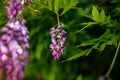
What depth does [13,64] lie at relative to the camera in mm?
1961

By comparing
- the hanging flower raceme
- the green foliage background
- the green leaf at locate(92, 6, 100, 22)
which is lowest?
the green foliage background

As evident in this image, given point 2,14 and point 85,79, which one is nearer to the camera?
point 2,14

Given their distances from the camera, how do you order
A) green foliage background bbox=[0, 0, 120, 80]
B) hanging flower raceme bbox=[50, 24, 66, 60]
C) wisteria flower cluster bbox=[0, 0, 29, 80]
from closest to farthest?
1. wisteria flower cluster bbox=[0, 0, 29, 80]
2. hanging flower raceme bbox=[50, 24, 66, 60]
3. green foliage background bbox=[0, 0, 120, 80]

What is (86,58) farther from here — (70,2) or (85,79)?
(70,2)

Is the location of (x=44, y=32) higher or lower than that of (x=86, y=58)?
higher

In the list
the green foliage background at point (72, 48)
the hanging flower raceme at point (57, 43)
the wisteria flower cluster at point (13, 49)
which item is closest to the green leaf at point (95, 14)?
the hanging flower raceme at point (57, 43)

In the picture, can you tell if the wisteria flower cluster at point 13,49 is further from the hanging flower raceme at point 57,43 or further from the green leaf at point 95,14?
the green leaf at point 95,14

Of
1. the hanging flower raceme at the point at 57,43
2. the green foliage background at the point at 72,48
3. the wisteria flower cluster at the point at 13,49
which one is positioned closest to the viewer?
the wisteria flower cluster at the point at 13,49

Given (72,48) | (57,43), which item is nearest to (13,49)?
(57,43)

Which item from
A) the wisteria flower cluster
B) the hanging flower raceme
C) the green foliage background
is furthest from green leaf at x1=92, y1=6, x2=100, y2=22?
the green foliage background

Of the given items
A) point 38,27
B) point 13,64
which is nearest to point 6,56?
point 13,64

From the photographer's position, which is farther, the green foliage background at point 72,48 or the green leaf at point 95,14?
the green foliage background at point 72,48

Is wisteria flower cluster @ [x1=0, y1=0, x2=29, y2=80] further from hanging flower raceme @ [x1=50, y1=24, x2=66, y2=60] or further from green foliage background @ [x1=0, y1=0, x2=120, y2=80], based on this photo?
green foliage background @ [x1=0, y1=0, x2=120, y2=80]

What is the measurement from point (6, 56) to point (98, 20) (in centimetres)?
83
